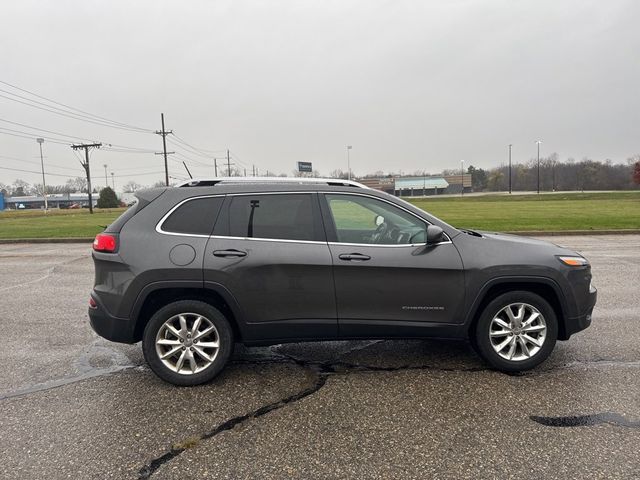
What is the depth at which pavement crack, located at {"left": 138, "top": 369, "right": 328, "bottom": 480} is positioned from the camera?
99.5 inches

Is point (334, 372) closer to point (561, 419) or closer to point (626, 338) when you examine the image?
point (561, 419)

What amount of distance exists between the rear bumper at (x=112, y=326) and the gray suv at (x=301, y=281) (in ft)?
0.04

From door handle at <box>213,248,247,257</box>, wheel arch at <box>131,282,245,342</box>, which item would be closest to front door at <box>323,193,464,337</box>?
door handle at <box>213,248,247,257</box>

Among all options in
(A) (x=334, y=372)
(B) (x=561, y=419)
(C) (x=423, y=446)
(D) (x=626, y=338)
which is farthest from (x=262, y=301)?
(D) (x=626, y=338)

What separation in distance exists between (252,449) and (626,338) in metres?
4.14

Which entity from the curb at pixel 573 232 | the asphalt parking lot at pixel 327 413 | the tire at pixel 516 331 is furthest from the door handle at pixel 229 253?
the curb at pixel 573 232

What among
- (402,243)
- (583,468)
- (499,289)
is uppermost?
(402,243)

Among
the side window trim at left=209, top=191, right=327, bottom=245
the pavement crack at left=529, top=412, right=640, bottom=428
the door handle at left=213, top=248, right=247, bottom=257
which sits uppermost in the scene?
the side window trim at left=209, top=191, right=327, bottom=245

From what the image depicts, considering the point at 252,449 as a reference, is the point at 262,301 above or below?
above

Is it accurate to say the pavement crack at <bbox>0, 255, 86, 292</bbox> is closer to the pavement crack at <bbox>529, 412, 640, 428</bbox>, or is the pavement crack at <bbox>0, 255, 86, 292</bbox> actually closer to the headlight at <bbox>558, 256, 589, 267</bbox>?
the pavement crack at <bbox>529, 412, 640, 428</bbox>

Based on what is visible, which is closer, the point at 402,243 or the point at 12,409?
the point at 12,409

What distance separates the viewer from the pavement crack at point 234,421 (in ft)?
8.29

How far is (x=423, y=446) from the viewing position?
2689mm

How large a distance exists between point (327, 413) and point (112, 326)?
6.27ft
